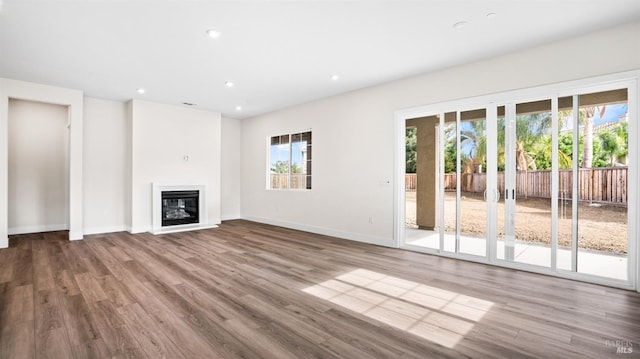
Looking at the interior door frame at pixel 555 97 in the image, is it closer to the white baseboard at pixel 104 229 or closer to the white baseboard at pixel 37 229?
the white baseboard at pixel 104 229

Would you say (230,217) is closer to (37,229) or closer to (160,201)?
(160,201)

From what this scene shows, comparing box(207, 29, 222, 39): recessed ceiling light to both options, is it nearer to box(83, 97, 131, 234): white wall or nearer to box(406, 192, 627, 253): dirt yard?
box(406, 192, 627, 253): dirt yard

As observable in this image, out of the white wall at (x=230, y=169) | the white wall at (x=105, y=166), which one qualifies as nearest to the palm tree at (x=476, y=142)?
the white wall at (x=230, y=169)

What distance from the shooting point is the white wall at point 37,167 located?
21.0 feet

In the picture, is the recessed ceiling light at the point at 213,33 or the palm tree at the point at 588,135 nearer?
the recessed ceiling light at the point at 213,33

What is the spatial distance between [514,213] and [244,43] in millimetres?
4227

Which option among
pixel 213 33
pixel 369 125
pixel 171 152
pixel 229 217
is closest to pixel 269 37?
pixel 213 33

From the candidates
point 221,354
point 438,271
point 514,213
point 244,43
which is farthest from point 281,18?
point 514,213

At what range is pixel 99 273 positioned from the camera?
381cm

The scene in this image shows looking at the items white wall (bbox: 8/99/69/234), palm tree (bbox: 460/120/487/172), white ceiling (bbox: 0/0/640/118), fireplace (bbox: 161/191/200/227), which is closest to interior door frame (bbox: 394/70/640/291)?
palm tree (bbox: 460/120/487/172)

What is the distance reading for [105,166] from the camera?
6.61m

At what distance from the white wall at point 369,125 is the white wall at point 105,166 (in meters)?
3.05

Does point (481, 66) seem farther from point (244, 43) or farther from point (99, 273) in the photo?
point (99, 273)

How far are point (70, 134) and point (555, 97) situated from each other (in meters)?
8.06
